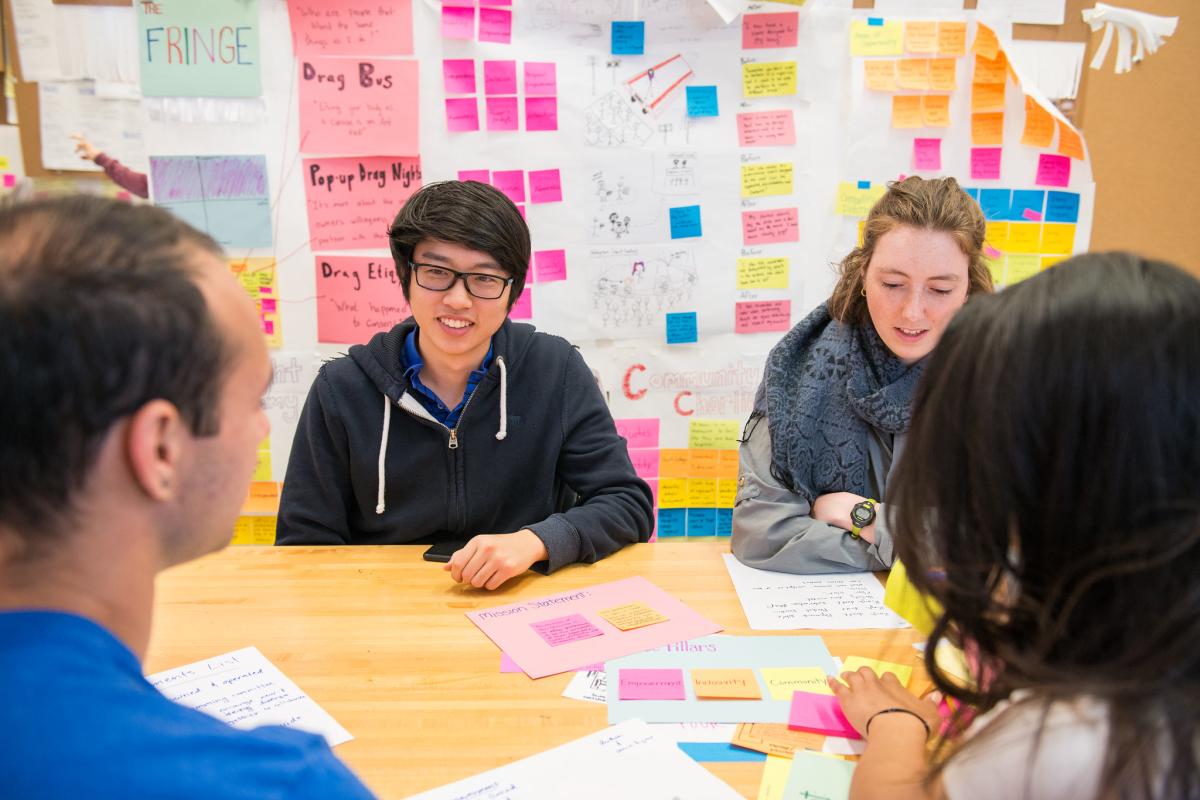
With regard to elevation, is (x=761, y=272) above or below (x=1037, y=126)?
below

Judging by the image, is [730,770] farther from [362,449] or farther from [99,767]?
[362,449]

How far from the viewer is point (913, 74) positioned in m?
2.54

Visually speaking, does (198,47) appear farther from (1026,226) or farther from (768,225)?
(1026,226)

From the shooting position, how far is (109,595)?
1.92 feet

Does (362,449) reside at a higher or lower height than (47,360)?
lower

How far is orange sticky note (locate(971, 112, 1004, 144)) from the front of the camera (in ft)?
8.45

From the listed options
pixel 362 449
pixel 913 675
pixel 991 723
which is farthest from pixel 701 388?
pixel 991 723

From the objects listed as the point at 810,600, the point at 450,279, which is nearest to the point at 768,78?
the point at 450,279

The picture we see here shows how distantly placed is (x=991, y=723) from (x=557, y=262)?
6.88ft

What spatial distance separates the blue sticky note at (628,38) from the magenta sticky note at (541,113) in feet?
0.78

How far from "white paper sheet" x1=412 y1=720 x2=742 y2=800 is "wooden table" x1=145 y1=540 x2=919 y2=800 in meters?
0.02

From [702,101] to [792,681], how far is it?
1.91 meters

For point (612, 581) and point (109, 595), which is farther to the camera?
point (612, 581)

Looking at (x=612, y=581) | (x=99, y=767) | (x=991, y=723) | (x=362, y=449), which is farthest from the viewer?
(x=362, y=449)
